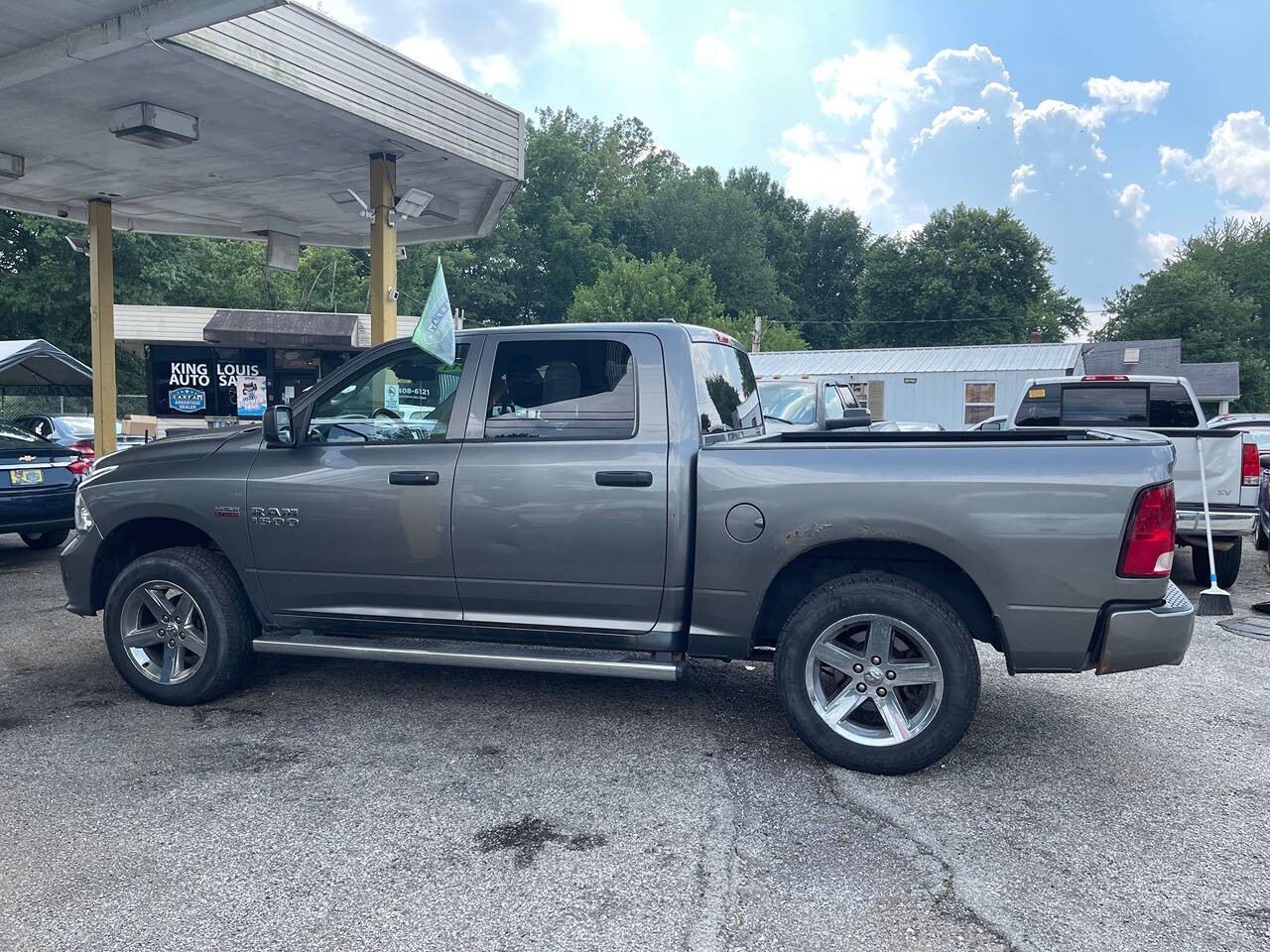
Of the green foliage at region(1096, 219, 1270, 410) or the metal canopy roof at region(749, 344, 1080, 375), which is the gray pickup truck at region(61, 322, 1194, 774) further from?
the green foliage at region(1096, 219, 1270, 410)

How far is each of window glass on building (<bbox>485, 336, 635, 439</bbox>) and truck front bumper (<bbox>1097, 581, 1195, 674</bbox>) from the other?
2209mm

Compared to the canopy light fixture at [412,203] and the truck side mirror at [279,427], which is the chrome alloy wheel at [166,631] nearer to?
the truck side mirror at [279,427]

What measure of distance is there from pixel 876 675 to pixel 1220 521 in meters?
5.42

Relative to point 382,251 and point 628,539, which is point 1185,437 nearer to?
point 628,539

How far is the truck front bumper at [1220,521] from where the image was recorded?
7535 millimetres

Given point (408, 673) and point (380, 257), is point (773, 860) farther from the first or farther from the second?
point (380, 257)

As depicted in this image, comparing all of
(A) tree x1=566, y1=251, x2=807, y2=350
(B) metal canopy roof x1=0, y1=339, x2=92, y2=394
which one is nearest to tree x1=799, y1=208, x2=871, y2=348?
(A) tree x1=566, y1=251, x2=807, y2=350

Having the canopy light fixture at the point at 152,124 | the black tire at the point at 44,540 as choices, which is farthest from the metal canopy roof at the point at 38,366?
the canopy light fixture at the point at 152,124

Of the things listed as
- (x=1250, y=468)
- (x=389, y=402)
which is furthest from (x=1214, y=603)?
(x=389, y=402)

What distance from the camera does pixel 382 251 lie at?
11.1 metres

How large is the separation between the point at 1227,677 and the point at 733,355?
3.66m

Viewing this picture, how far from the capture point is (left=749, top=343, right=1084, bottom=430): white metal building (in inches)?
958

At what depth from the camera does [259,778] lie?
12.6 ft

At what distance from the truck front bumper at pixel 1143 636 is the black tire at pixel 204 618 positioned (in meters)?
4.14
